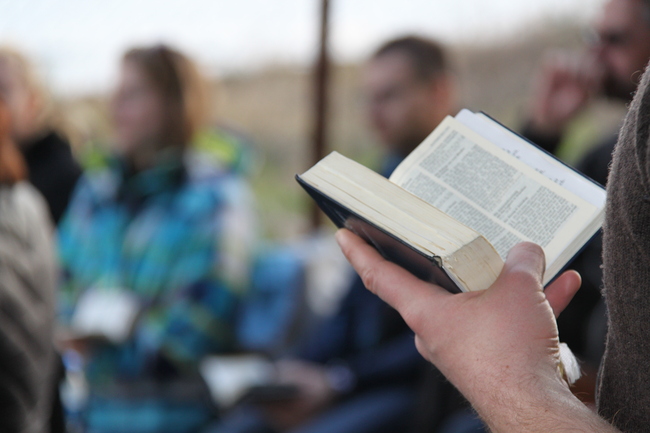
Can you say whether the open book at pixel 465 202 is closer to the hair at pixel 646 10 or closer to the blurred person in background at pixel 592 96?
the blurred person in background at pixel 592 96

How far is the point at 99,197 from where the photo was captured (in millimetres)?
2562

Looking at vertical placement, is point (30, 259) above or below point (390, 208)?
below

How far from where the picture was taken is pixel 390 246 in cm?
69

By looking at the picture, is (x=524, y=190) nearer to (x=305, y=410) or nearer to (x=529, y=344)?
(x=529, y=344)

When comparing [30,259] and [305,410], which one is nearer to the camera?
[30,259]

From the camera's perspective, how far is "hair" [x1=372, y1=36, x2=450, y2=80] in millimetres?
2412

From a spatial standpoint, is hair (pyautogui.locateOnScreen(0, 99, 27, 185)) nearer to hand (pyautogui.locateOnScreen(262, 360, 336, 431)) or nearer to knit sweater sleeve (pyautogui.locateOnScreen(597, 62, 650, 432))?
hand (pyautogui.locateOnScreen(262, 360, 336, 431))

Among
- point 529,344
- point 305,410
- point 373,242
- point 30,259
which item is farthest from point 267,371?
point 529,344

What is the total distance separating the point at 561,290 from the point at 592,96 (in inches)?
80.3

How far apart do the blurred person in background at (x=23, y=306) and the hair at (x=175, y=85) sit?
0.84 m

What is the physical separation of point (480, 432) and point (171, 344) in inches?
42.9

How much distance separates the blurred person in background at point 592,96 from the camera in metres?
1.83

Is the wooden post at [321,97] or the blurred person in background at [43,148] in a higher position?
the wooden post at [321,97]

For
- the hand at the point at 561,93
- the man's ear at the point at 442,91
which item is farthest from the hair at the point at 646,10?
the man's ear at the point at 442,91
